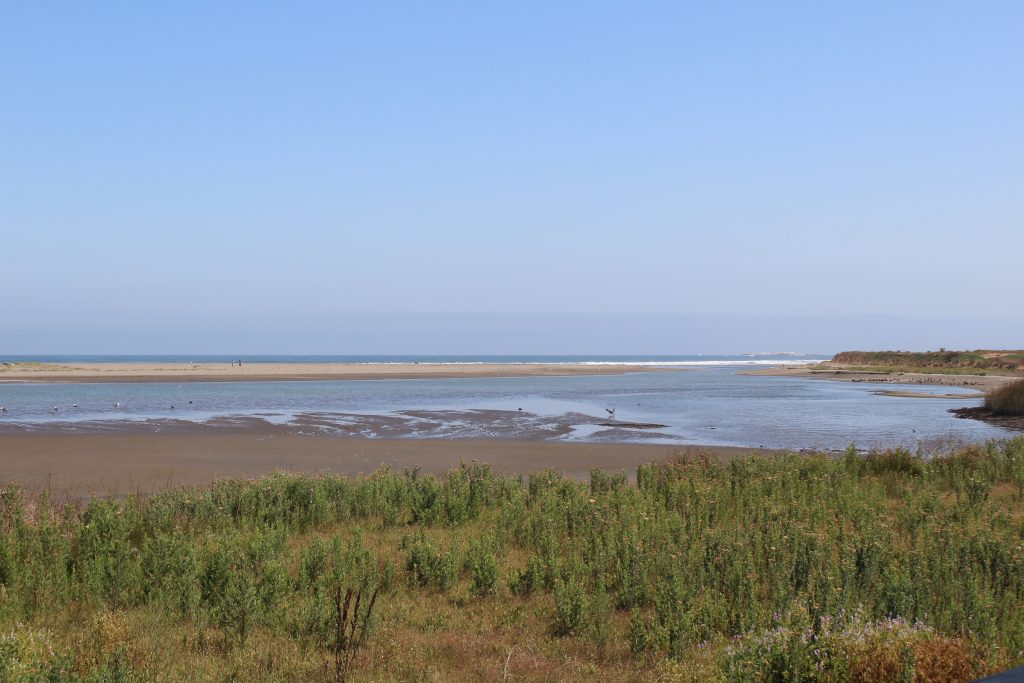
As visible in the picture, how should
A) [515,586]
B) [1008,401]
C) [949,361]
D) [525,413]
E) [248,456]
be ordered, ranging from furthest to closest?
1. [949,361]
2. [525,413]
3. [1008,401]
4. [248,456]
5. [515,586]

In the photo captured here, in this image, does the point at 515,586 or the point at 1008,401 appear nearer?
the point at 515,586

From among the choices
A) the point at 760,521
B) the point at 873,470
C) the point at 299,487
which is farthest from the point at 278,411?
the point at 760,521

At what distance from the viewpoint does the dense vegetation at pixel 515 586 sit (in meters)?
6.17

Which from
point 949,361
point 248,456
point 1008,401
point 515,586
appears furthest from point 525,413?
point 949,361

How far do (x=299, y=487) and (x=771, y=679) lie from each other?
8988 millimetres

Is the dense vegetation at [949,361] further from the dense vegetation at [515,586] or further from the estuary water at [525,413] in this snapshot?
the dense vegetation at [515,586]

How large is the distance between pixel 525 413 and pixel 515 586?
95.5 feet

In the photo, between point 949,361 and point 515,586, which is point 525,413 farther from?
point 949,361

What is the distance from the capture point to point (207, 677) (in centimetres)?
602

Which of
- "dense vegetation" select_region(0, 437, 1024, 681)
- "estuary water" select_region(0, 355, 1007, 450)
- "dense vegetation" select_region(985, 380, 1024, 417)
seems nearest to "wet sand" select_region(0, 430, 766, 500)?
"estuary water" select_region(0, 355, 1007, 450)

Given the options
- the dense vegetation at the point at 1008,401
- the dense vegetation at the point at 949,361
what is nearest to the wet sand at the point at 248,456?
the dense vegetation at the point at 1008,401

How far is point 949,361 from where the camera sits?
8719cm

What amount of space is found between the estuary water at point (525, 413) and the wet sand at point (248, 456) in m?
2.60

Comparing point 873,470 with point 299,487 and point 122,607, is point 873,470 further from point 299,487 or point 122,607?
point 122,607
